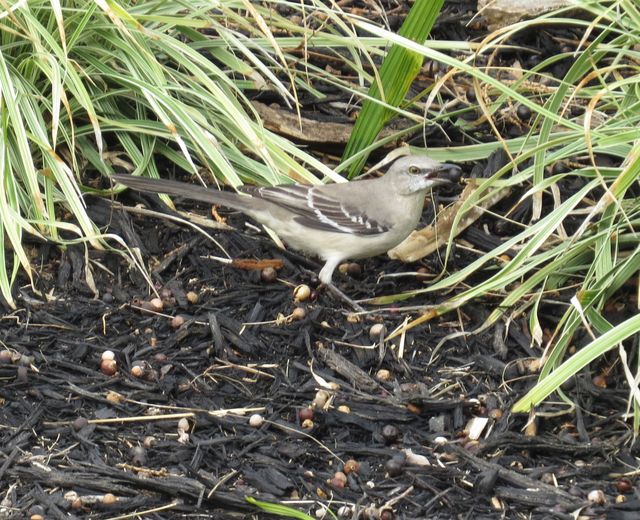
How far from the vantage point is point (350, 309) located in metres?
5.66

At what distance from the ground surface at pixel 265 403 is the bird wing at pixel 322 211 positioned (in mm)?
283

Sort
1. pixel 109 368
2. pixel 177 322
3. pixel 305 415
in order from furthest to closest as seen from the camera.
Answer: pixel 177 322, pixel 109 368, pixel 305 415

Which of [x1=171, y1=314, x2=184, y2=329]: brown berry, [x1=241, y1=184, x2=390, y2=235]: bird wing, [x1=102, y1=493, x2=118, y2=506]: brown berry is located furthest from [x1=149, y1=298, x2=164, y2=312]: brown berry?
[x1=102, y1=493, x2=118, y2=506]: brown berry

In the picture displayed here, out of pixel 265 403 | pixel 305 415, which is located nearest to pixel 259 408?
pixel 265 403

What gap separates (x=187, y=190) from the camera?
5.73 m

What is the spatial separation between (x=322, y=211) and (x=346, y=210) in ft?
0.43

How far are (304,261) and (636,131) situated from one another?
197 cm

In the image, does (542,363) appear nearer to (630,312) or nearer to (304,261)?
(630,312)

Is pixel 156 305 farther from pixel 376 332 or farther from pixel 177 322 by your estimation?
pixel 376 332

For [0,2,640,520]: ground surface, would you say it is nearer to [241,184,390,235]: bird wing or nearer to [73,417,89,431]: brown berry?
[73,417,89,431]: brown berry

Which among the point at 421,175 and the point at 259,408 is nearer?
the point at 259,408

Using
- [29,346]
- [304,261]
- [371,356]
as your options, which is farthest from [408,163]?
[29,346]

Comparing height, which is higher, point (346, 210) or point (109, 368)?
point (346, 210)

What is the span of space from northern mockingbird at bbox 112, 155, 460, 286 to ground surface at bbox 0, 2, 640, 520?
0.61 feet
